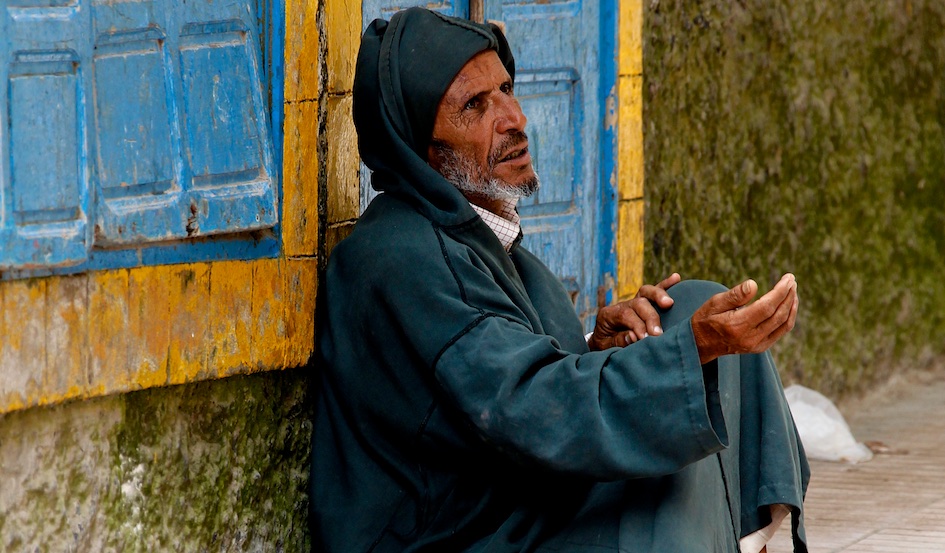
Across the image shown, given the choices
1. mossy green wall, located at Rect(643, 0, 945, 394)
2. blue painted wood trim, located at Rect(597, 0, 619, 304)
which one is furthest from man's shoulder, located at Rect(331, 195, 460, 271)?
mossy green wall, located at Rect(643, 0, 945, 394)

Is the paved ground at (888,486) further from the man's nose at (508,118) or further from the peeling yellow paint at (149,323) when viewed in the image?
the peeling yellow paint at (149,323)

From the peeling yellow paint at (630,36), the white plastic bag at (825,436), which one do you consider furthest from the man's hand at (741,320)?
the white plastic bag at (825,436)

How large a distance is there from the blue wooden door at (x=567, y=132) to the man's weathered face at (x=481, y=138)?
39.3 inches

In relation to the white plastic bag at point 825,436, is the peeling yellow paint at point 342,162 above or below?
above

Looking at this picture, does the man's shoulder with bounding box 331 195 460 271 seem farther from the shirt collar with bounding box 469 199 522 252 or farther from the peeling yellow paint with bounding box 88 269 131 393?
the peeling yellow paint with bounding box 88 269 131 393

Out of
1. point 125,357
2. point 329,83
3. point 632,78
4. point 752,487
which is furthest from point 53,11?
point 632,78

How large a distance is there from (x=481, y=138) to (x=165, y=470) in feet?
3.01

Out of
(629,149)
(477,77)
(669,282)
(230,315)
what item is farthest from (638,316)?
(629,149)

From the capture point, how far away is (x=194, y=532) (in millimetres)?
2910

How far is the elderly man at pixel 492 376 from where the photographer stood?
2.49 metres

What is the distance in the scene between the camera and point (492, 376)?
2525mm

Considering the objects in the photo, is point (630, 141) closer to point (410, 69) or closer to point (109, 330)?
point (410, 69)

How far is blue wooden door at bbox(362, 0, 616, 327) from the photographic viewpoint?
4.11 metres

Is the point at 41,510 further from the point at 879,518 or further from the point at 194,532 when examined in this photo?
the point at 879,518
